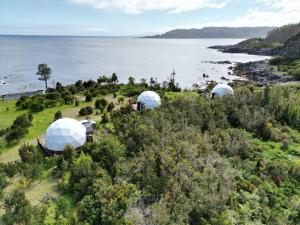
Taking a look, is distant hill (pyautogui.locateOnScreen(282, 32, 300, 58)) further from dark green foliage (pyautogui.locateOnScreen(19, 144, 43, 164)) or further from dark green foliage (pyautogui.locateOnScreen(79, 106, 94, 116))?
dark green foliage (pyautogui.locateOnScreen(19, 144, 43, 164))

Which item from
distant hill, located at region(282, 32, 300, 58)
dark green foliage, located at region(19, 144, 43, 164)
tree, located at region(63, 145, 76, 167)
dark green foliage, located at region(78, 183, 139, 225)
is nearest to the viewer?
dark green foliage, located at region(78, 183, 139, 225)

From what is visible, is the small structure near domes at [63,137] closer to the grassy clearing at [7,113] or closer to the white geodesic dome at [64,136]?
the white geodesic dome at [64,136]

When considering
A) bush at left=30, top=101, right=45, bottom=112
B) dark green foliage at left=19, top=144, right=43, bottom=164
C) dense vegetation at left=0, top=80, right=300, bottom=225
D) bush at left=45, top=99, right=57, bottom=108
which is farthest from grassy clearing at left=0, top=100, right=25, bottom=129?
dark green foliage at left=19, top=144, right=43, bottom=164

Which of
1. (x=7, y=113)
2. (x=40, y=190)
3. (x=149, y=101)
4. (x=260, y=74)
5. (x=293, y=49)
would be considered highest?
(x=149, y=101)

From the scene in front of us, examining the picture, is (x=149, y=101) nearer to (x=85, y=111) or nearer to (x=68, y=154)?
(x=85, y=111)

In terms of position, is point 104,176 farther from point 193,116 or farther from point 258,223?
point 193,116

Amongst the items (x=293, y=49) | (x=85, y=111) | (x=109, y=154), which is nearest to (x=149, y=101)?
(x=85, y=111)
